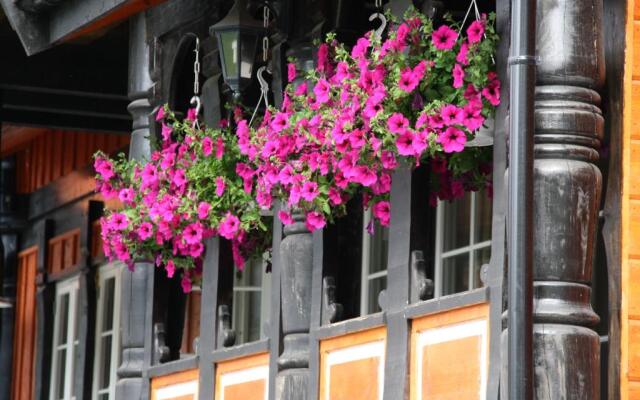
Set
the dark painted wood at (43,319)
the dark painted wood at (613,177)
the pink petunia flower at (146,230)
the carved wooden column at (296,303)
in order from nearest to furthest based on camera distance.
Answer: the dark painted wood at (613,177), the carved wooden column at (296,303), the pink petunia flower at (146,230), the dark painted wood at (43,319)

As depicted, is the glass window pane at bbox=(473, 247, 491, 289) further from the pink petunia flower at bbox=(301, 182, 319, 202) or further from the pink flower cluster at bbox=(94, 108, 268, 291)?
the pink petunia flower at bbox=(301, 182, 319, 202)

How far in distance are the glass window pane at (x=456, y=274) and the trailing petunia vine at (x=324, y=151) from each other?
0.93m

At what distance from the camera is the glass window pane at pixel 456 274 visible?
9148mm

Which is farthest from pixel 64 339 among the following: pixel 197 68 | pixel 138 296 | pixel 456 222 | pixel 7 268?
pixel 456 222

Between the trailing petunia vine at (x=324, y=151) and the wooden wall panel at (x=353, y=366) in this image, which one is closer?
the trailing petunia vine at (x=324, y=151)

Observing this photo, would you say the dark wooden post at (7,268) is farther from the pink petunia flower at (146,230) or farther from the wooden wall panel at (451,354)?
the wooden wall panel at (451,354)

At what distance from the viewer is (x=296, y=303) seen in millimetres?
8508

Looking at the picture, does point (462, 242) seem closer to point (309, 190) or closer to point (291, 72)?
point (291, 72)

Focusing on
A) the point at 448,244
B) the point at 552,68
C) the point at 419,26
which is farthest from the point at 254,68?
the point at 552,68

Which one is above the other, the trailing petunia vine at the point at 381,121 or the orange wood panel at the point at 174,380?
the trailing petunia vine at the point at 381,121

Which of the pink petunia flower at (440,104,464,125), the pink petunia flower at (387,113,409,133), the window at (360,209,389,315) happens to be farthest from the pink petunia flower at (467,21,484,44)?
the window at (360,209,389,315)

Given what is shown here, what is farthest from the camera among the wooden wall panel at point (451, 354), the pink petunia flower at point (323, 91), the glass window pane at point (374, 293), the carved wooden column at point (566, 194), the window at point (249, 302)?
the window at point (249, 302)

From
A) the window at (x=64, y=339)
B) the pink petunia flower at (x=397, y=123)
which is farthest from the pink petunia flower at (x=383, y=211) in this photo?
the window at (x=64, y=339)

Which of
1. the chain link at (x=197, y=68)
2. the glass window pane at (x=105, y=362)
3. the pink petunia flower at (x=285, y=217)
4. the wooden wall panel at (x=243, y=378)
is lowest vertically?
the wooden wall panel at (x=243, y=378)
